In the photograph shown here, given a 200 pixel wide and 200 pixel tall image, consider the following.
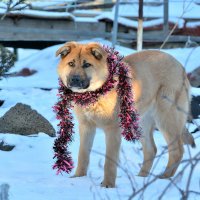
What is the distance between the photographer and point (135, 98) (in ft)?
20.0

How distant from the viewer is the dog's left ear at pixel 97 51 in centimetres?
580

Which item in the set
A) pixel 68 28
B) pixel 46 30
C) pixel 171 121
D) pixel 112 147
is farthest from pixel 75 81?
pixel 68 28

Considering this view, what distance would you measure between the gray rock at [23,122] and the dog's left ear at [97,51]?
2.23m

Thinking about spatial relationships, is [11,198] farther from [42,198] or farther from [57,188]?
[57,188]

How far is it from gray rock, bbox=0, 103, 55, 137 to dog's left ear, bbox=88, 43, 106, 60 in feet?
7.33

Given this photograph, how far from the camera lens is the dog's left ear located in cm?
580

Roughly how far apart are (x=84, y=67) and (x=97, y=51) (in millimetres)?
195

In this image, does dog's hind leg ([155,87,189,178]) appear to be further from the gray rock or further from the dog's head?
the gray rock

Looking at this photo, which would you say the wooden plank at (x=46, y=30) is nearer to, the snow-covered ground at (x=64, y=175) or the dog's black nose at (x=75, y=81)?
the snow-covered ground at (x=64, y=175)

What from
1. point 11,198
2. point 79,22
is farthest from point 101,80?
point 79,22

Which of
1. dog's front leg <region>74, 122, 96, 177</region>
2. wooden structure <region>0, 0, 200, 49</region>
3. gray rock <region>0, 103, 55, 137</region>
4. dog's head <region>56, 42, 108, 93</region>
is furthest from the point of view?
wooden structure <region>0, 0, 200, 49</region>

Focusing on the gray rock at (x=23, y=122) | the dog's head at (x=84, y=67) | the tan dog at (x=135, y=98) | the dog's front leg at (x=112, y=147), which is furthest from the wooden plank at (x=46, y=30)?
the dog's front leg at (x=112, y=147)

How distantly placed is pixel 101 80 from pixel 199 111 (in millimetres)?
3482

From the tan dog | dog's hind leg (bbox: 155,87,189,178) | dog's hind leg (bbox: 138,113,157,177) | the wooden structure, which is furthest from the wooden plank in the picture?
dog's hind leg (bbox: 155,87,189,178)
